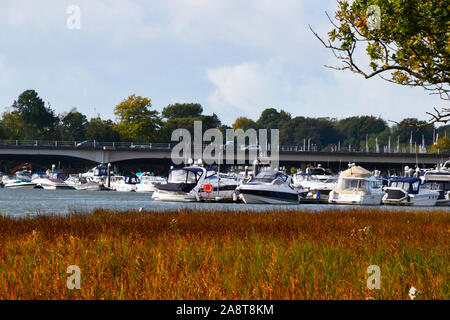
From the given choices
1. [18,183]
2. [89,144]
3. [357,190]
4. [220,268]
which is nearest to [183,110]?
[89,144]

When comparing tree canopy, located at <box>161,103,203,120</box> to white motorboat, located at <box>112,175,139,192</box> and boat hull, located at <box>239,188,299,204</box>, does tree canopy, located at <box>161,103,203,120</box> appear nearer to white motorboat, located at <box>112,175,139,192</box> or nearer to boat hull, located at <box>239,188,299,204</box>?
white motorboat, located at <box>112,175,139,192</box>

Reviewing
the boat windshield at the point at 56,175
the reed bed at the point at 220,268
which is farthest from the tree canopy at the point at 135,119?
the reed bed at the point at 220,268

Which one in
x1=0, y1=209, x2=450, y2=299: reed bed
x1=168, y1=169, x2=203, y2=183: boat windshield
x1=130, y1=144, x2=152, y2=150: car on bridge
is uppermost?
x1=130, y1=144, x2=152, y2=150: car on bridge

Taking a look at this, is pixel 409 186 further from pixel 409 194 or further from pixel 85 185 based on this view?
pixel 85 185

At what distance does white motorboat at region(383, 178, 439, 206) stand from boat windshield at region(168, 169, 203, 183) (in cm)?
1571

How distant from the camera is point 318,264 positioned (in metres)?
9.77

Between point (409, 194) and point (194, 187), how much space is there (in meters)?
17.8

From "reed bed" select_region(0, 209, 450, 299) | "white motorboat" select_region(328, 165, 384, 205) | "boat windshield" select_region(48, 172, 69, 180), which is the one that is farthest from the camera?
"boat windshield" select_region(48, 172, 69, 180)

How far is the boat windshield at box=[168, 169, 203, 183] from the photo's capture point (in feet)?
176

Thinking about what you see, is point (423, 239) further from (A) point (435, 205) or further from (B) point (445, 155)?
(B) point (445, 155)

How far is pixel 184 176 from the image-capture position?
2141 inches

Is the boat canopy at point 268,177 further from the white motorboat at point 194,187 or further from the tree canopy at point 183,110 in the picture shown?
the tree canopy at point 183,110

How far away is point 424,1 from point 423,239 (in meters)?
6.69

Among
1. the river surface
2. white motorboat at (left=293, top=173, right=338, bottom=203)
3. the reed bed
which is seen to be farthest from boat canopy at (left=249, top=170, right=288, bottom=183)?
the reed bed
